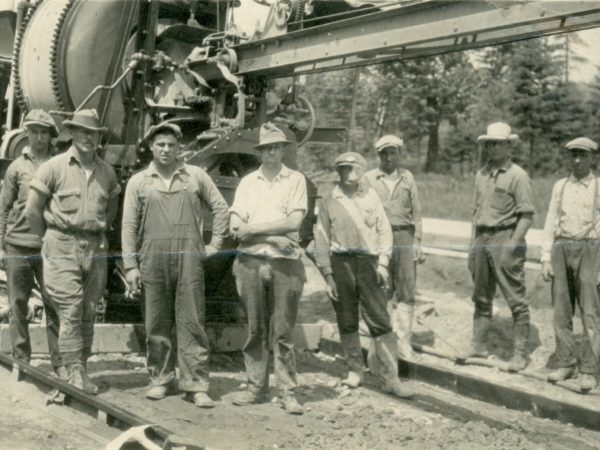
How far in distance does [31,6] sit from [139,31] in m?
1.73

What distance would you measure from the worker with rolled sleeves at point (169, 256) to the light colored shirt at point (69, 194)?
251mm

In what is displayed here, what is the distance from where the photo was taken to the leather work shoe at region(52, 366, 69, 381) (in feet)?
19.9

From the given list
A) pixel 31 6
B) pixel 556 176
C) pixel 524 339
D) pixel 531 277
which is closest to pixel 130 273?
pixel 524 339

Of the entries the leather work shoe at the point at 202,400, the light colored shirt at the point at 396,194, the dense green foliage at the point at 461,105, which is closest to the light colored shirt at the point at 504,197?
the light colored shirt at the point at 396,194

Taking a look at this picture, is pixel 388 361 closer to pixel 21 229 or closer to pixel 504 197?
pixel 504 197

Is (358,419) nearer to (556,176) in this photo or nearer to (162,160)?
(162,160)

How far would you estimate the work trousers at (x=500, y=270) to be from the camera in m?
7.14

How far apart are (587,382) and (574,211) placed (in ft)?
4.50

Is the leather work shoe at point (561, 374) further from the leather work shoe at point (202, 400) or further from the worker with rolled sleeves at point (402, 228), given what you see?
the leather work shoe at point (202, 400)

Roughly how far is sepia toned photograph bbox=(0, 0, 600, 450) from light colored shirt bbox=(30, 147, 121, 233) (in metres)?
0.01

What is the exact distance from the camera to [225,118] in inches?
296

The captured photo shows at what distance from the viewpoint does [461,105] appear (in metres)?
32.2

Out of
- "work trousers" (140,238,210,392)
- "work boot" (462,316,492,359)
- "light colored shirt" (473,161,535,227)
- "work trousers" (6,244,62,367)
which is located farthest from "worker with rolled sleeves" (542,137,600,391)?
"work trousers" (6,244,62,367)

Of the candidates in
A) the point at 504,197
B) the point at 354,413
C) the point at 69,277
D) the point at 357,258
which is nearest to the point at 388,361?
the point at 354,413
